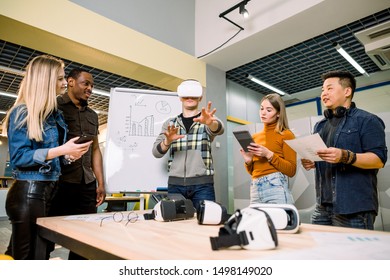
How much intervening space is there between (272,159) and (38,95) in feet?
4.22

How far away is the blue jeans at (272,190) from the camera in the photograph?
1.48 m

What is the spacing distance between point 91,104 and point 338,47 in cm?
553

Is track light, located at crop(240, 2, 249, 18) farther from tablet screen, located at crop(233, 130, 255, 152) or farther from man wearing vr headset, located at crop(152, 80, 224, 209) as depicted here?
tablet screen, located at crop(233, 130, 255, 152)

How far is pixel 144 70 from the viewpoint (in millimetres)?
3377

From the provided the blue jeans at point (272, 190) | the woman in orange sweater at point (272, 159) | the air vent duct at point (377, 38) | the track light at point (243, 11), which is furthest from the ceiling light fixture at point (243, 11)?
the blue jeans at point (272, 190)

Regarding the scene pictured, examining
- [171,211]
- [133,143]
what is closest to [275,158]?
[171,211]

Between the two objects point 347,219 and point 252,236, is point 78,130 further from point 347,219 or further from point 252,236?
point 347,219

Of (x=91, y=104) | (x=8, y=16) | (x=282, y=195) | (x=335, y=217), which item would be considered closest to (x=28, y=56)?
(x=8, y=16)

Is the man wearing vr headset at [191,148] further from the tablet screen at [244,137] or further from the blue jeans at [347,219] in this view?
the blue jeans at [347,219]

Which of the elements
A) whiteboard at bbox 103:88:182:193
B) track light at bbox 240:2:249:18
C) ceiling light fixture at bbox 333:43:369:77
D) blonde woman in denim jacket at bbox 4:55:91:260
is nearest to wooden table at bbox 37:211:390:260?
blonde woman in denim jacket at bbox 4:55:91:260

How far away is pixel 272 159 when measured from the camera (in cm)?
150

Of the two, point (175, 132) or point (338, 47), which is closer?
point (175, 132)
